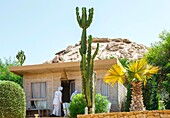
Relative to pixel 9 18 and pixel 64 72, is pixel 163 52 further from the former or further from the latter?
pixel 9 18

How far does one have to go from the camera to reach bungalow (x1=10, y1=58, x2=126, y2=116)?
20562 mm

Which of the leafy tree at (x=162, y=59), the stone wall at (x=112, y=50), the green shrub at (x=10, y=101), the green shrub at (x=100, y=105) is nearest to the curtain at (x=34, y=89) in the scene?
the green shrub at (x=10, y=101)

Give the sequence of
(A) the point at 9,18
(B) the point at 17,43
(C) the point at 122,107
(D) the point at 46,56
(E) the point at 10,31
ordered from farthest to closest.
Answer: (D) the point at 46,56
(B) the point at 17,43
(E) the point at 10,31
(A) the point at 9,18
(C) the point at 122,107

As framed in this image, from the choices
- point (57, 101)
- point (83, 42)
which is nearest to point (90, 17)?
point (83, 42)

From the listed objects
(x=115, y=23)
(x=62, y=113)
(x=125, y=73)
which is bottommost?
(x=62, y=113)

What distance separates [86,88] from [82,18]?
3427 millimetres

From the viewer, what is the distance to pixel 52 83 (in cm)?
2200

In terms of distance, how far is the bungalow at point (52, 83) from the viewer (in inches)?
810

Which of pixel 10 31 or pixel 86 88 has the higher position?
pixel 10 31

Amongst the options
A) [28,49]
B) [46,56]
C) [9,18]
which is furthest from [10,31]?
[46,56]

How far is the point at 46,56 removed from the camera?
137 feet

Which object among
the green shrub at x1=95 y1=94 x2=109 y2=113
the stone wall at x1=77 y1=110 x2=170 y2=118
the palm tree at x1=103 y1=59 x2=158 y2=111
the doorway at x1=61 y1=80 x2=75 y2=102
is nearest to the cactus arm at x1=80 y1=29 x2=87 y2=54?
the palm tree at x1=103 y1=59 x2=158 y2=111

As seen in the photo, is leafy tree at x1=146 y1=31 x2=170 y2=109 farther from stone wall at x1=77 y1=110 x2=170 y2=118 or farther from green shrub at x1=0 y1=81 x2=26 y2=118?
stone wall at x1=77 y1=110 x2=170 y2=118

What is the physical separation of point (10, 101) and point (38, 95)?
5.74m
